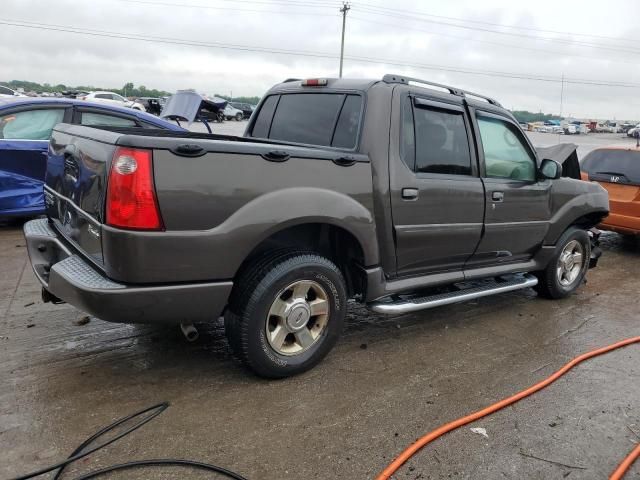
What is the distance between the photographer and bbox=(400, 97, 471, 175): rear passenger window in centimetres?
373

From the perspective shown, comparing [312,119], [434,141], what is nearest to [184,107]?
[312,119]

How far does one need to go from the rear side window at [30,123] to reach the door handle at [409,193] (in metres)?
5.02

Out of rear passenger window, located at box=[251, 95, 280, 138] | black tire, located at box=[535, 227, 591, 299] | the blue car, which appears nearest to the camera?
rear passenger window, located at box=[251, 95, 280, 138]

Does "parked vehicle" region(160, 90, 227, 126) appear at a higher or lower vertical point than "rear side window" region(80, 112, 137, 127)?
higher

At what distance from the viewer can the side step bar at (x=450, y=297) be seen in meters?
3.65

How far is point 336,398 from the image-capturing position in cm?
316

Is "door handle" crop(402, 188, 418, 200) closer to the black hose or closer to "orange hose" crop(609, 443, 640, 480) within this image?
"orange hose" crop(609, 443, 640, 480)

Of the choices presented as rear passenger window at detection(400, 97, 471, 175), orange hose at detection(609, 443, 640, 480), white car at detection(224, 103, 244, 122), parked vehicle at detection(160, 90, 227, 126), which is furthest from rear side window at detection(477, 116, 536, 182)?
white car at detection(224, 103, 244, 122)

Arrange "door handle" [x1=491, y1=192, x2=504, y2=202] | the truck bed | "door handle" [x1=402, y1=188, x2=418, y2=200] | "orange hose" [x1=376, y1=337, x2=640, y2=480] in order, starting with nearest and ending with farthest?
"orange hose" [x1=376, y1=337, x2=640, y2=480] → the truck bed → "door handle" [x1=402, y1=188, x2=418, y2=200] → "door handle" [x1=491, y1=192, x2=504, y2=202]

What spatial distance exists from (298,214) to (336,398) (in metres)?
1.11

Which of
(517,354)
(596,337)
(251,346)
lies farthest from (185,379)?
(596,337)

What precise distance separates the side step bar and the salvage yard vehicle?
0.05 ft

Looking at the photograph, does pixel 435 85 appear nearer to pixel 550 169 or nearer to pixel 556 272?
pixel 550 169

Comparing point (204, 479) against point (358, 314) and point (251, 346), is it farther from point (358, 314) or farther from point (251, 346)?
point (358, 314)
